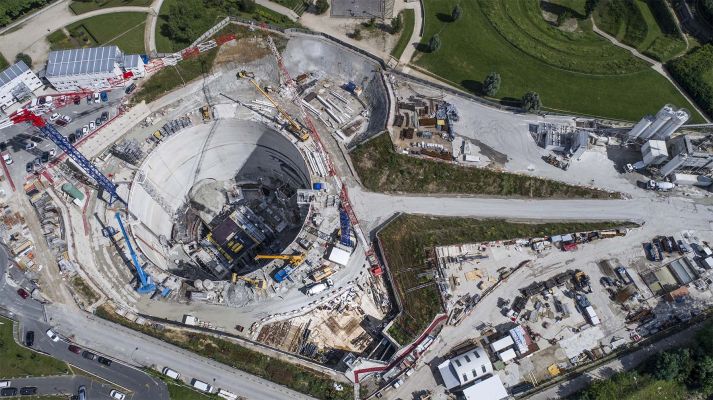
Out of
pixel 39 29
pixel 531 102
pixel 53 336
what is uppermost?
pixel 39 29

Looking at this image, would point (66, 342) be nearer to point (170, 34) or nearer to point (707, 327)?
point (170, 34)

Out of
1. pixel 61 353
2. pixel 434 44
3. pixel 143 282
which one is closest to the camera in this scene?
pixel 61 353

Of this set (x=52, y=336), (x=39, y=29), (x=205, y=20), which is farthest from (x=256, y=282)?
(x=39, y=29)

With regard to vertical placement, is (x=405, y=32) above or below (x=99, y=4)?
below

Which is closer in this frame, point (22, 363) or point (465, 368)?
point (465, 368)

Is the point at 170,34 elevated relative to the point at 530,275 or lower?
elevated

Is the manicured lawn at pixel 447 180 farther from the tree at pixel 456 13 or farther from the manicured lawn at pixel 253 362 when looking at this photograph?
the tree at pixel 456 13

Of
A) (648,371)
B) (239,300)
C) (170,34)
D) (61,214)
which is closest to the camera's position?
(648,371)

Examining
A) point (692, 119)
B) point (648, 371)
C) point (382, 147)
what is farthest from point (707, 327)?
point (382, 147)

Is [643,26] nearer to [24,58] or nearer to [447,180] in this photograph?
[447,180]
